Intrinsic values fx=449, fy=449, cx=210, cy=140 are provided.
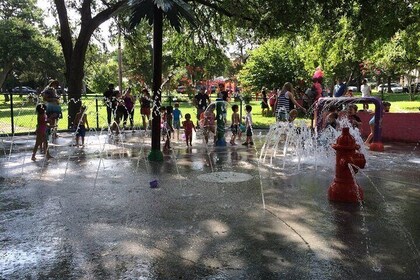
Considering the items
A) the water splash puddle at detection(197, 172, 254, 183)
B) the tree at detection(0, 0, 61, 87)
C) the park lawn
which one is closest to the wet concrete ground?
the water splash puddle at detection(197, 172, 254, 183)

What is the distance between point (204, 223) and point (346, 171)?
7.10 ft

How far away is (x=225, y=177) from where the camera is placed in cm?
757

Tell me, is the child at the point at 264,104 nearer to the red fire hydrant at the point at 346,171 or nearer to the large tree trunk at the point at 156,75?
the large tree trunk at the point at 156,75

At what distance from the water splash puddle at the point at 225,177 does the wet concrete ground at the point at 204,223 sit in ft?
0.05

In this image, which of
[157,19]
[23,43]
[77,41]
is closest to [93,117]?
[77,41]

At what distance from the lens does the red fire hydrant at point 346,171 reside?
591cm

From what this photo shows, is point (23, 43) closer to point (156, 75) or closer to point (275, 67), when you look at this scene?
point (275, 67)

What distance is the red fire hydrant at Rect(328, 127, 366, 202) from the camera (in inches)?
233

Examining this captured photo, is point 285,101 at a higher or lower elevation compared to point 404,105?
higher

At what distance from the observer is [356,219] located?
17.1ft

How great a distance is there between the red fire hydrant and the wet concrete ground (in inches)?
7.4

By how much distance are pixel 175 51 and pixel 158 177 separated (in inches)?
498

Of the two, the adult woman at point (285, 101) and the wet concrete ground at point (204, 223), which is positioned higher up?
the adult woman at point (285, 101)

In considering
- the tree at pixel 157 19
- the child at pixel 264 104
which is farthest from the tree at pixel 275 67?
the tree at pixel 157 19
